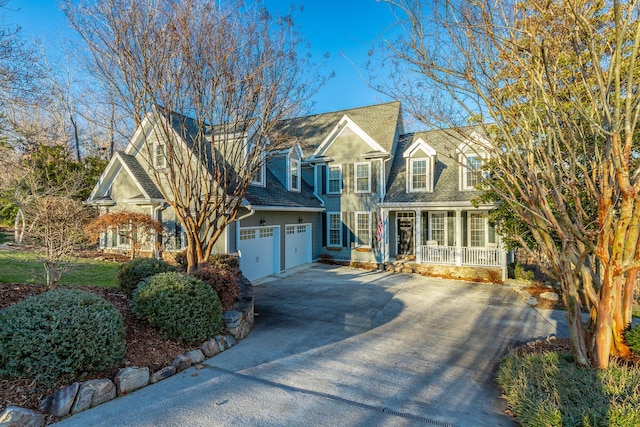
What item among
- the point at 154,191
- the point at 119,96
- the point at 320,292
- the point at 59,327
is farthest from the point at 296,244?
the point at 59,327

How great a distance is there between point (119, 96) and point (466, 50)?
288 inches

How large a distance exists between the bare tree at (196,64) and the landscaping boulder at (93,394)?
410 centimetres

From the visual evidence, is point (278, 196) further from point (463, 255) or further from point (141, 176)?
point (463, 255)

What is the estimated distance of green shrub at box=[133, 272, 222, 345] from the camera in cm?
553

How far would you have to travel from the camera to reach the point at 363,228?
16.2 meters

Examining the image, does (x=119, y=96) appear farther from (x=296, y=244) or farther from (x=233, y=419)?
(x=296, y=244)

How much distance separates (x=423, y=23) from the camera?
16.8 ft

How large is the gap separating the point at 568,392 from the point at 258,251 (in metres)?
10.5

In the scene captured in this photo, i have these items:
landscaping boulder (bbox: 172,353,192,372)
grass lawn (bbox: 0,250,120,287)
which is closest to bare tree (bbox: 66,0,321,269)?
grass lawn (bbox: 0,250,120,287)

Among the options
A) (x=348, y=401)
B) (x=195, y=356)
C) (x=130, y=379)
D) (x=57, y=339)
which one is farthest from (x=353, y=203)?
(x=57, y=339)

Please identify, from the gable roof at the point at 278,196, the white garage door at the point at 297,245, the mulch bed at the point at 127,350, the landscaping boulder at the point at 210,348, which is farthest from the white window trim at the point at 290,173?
the landscaping boulder at the point at 210,348

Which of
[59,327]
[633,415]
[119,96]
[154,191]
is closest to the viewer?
[633,415]

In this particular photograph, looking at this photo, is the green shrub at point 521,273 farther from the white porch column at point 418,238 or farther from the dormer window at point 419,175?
the dormer window at point 419,175

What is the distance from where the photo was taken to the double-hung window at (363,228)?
16031mm
